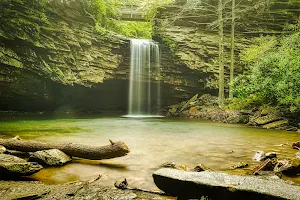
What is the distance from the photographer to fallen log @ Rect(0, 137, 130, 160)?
12.7 feet

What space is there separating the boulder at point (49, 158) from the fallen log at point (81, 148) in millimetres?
230

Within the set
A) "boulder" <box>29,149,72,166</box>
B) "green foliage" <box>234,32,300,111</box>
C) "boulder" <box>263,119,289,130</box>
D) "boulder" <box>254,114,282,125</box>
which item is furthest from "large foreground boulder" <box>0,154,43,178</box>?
"boulder" <box>254,114,282,125</box>

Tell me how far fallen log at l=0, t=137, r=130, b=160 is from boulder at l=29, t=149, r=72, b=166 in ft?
0.75

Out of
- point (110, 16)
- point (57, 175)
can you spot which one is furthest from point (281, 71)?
point (110, 16)

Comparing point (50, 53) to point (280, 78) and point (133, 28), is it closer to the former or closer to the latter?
point (133, 28)

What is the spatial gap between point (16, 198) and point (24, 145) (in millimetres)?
2270

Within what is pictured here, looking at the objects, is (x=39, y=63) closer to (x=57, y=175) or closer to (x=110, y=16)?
(x=110, y=16)

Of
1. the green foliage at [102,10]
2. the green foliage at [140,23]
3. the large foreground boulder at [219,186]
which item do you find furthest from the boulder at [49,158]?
the green foliage at [140,23]

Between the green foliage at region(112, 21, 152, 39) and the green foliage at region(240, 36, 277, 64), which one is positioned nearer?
the green foliage at region(240, 36, 277, 64)

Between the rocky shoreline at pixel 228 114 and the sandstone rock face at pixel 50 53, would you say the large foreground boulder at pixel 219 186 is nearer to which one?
the rocky shoreline at pixel 228 114

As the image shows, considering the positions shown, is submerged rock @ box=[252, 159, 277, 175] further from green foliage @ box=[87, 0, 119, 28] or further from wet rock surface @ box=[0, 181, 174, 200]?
green foliage @ box=[87, 0, 119, 28]

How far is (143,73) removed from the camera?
19.2m

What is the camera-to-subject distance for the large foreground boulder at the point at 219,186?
2184mm

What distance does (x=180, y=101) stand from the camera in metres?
21.0
